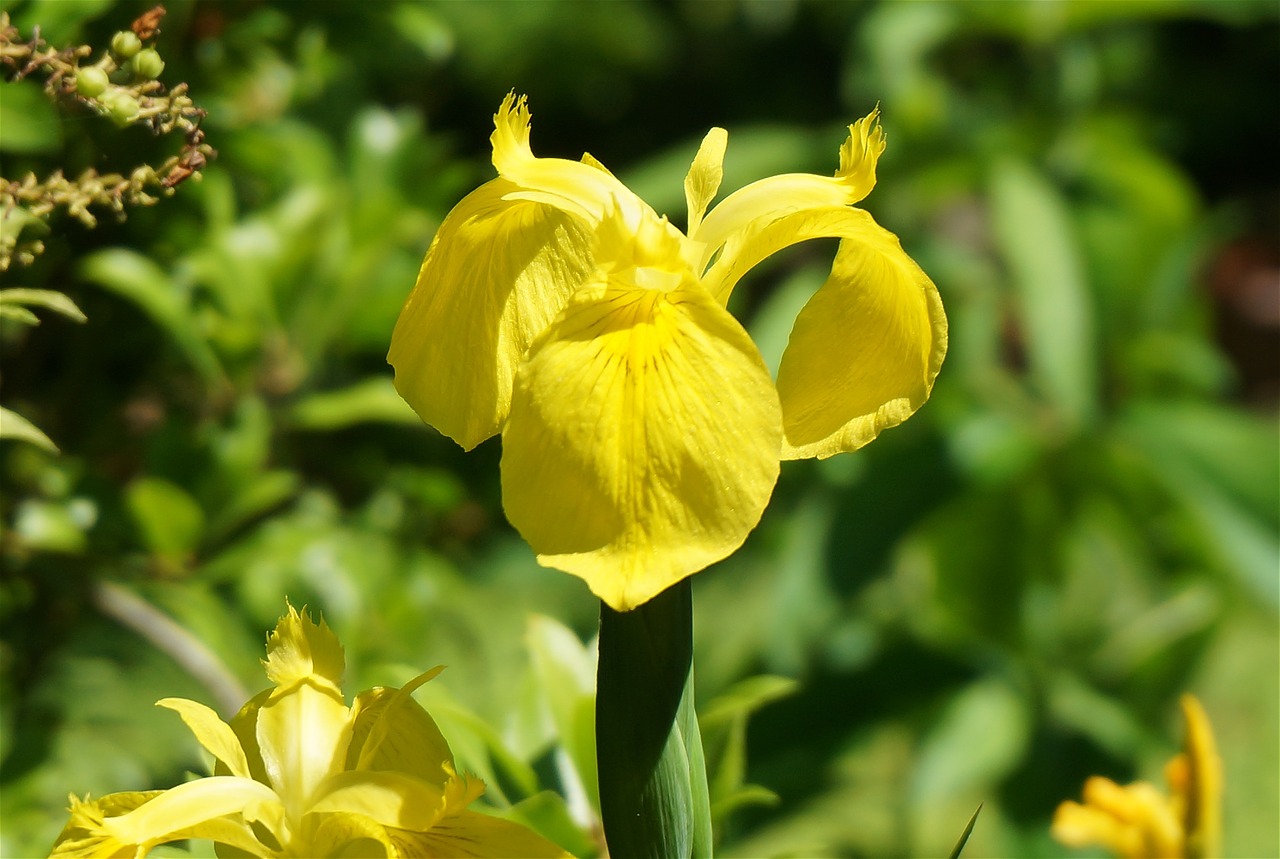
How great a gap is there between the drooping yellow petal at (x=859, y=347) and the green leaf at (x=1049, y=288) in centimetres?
99

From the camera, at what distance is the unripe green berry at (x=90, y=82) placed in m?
0.39

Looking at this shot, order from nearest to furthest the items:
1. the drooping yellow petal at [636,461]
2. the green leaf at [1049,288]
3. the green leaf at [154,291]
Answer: the drooping yellow petal at [636,461] < the green leaf at [154,291] < the green leaf at [1049,288]

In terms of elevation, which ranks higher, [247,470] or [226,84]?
[226,84]

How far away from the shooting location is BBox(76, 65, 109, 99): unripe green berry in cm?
39

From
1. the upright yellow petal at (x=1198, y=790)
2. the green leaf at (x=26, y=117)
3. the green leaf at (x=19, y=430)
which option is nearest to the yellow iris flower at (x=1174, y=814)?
the upright yellow petal at (x=1198, y=790)

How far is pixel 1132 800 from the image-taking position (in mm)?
473

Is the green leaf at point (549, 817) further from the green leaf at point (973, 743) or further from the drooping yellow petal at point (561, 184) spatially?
the green leaf at point (973, 743)

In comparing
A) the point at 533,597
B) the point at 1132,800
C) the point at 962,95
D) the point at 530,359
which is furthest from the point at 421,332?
the point at 962,95

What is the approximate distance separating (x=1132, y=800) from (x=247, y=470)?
0.52 meters

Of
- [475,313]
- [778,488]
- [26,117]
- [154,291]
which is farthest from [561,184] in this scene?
[778,488]

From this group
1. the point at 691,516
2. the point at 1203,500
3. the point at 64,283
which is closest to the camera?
the point at 691,516

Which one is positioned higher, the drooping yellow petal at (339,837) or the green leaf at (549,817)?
the green leaf at (549,817)

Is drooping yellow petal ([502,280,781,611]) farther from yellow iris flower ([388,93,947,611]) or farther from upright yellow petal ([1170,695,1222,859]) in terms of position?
upright yellow petal ([1170,695,1222,859])

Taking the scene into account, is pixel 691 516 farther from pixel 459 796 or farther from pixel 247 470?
pixel 247 470
